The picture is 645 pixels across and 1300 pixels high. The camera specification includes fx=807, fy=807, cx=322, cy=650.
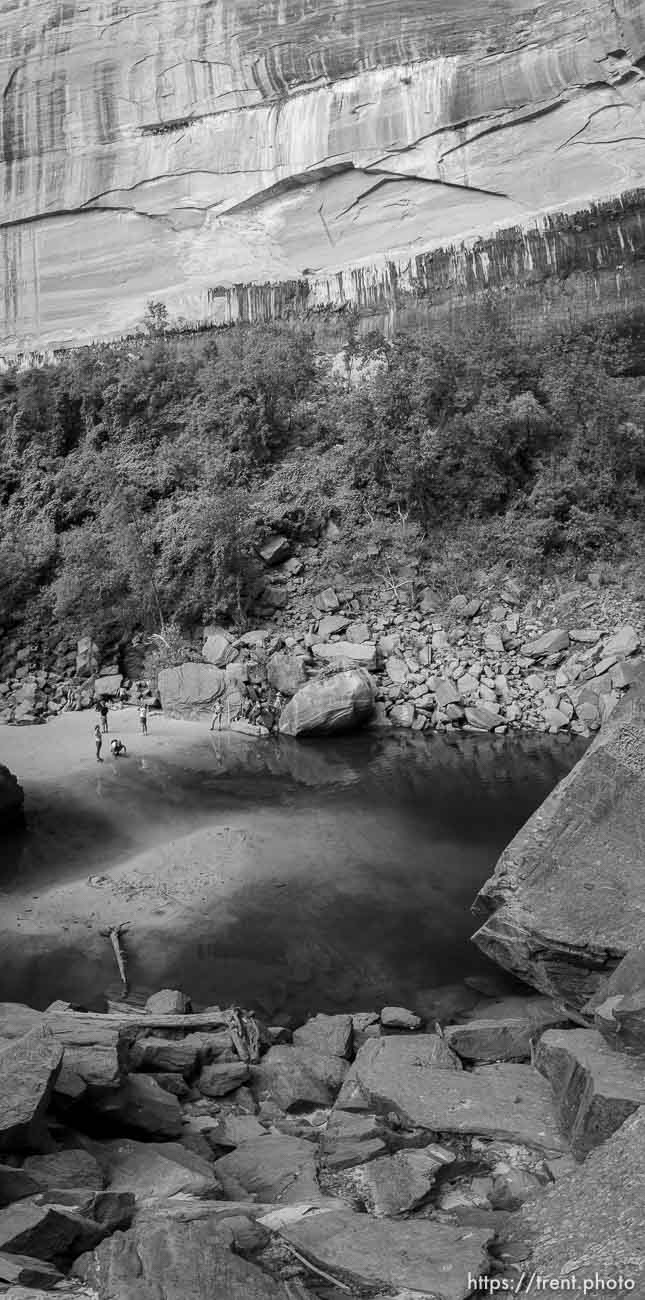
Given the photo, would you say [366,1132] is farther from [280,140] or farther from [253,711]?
[280,140]

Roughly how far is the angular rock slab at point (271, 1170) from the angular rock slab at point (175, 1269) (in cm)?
153

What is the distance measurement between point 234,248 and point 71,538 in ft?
56.1

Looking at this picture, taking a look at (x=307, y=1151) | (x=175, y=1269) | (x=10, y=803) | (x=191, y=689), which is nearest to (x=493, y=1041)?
(x=307, y=1151)

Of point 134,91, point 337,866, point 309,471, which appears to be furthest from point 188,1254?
point 134,91

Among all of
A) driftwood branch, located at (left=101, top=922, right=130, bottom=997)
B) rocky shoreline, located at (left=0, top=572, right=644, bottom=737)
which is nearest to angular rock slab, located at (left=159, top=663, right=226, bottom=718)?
rocky shoreline, located at (left=0, top=572, right=644, bottom=737)

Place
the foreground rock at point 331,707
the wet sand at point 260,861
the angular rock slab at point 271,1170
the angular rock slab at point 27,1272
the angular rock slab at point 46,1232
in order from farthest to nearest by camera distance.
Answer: the foreground rock at point 331,707
the wet sand at point 260,861
the angular rock slab at point 271,1170
the angular rock slab at point 46,1232
the angular rock slab at point 27,1272

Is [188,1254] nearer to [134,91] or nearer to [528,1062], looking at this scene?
[528,1062]

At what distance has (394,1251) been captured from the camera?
3988 mm

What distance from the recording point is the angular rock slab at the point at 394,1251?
3.68 m

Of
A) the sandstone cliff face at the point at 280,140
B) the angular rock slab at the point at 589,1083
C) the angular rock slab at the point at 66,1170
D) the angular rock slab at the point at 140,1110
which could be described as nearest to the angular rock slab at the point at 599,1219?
the angular rock slab at the point at 589,1083

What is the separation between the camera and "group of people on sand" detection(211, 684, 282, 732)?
1984cm

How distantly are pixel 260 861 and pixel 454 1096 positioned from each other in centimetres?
633

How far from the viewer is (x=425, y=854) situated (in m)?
12.2

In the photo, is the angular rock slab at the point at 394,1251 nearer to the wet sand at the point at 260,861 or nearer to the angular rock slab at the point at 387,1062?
the angular rock slab at the point at 387,1062
